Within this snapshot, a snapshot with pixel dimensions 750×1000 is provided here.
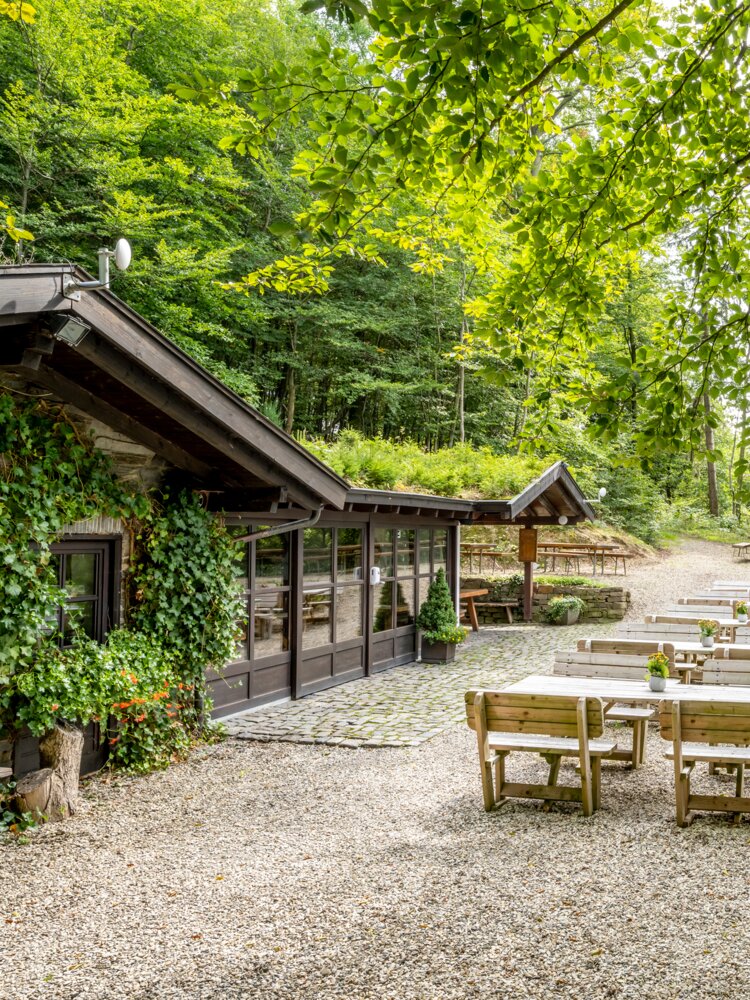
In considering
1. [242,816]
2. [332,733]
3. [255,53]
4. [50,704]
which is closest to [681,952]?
[242,816]

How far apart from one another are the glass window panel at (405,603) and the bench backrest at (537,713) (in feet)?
24.7

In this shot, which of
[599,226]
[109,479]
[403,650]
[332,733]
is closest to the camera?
[599,226]

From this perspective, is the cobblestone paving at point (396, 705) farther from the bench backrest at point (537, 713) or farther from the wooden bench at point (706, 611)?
the bench backrest at point (537, 713)

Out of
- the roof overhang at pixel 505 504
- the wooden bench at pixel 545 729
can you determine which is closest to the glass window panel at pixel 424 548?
the roof overhang at pixel 505 504

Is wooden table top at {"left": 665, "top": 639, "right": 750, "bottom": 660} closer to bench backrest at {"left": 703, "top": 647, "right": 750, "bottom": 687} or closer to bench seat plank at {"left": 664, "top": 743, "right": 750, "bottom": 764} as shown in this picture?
bench backrest at {"left": 703, "top": 647, "right": 750, "bottom": 687}

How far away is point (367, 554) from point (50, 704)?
262 inches

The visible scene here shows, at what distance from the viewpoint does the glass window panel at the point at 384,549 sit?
41.4 ft

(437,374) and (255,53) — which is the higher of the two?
(255,53)

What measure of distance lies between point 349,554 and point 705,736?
22.4ft

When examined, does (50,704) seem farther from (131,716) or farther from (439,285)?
(439,285)

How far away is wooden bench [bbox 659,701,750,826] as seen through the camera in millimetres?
5387

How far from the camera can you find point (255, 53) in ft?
79.6

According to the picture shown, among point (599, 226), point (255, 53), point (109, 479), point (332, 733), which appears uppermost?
point (255, 53)

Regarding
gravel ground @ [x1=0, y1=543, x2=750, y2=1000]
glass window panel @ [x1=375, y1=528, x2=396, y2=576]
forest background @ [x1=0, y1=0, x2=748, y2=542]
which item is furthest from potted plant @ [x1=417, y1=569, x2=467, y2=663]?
gravel ground @ [x1=0, y1=543, x2=750, y2=1000]
